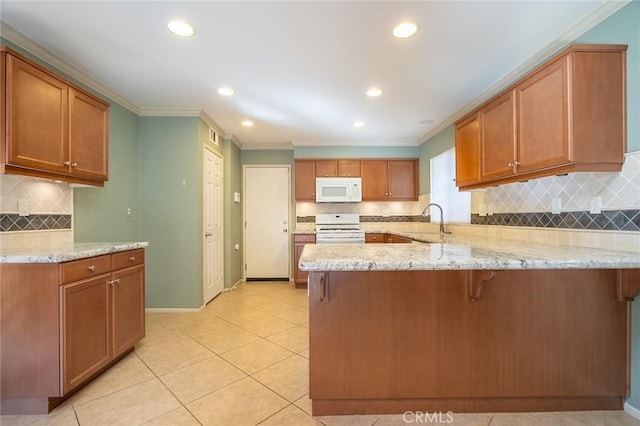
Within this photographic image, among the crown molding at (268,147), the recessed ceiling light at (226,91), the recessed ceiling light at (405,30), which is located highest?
the recessed ceiling light at (226,91)

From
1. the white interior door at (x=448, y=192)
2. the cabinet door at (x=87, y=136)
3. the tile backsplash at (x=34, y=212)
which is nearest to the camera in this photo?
the tile backsplash at (x=34, y=212)

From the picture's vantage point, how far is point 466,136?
8.57 ft

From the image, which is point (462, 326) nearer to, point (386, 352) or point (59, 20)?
point (386, 352)

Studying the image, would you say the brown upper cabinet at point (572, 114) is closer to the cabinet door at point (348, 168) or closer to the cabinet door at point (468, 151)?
the cabinet door at point (468, 151)

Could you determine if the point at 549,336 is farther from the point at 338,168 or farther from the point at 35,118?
the point at 338,168

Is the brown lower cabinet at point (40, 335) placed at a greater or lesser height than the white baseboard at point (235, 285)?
greater

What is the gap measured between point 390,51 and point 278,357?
102 inches

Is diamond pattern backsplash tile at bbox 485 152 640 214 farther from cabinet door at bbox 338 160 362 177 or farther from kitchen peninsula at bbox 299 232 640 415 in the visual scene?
cabinet door at bbox 338 160 362 177

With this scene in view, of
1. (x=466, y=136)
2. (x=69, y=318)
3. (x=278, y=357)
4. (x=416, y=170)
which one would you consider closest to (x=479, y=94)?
(x=466, y=136)

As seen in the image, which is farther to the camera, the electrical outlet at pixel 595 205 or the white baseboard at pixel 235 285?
the white baseboard at pixel 235 285

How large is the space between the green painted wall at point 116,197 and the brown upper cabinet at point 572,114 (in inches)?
142

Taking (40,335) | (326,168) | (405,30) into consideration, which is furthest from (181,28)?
(326,168)

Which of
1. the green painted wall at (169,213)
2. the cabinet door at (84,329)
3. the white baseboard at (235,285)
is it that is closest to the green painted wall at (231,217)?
the white baseboard at (235,285)

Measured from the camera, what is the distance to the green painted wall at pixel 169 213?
3.36 m
